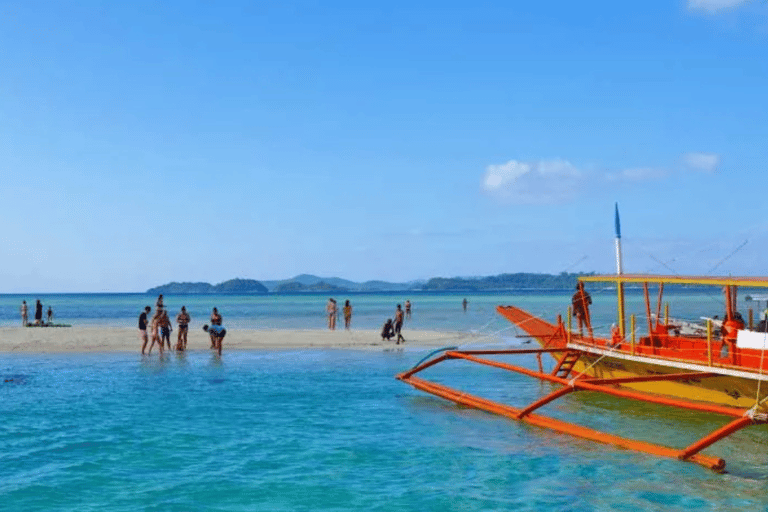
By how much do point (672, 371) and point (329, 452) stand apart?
28.7 feet

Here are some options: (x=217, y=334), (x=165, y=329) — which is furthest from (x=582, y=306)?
(x=165, y=329)

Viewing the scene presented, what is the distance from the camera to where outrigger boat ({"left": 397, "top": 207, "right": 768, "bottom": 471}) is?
13227 millimetres

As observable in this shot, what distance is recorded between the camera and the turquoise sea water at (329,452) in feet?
36.6

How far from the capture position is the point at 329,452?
14.0 metres

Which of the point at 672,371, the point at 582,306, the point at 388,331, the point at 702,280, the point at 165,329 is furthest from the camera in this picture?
the point at 388,331

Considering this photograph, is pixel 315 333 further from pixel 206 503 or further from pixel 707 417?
pixel 206 503

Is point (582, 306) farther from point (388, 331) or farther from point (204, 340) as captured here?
point (204, 340)

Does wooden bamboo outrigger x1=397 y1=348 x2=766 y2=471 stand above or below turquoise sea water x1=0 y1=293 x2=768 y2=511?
above

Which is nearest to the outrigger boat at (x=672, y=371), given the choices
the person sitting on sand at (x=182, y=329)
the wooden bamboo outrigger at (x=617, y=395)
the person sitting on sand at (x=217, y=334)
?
the wooden bamboo outrigger at (x=617, y=395)

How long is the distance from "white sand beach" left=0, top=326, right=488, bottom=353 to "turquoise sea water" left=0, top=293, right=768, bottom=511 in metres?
10.6

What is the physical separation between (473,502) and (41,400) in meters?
13.5

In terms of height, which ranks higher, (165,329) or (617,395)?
(165,329)

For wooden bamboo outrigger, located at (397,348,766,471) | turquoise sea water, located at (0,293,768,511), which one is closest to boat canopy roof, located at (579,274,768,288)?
wooden bamboo outrigger, located at (397,348,766,471)

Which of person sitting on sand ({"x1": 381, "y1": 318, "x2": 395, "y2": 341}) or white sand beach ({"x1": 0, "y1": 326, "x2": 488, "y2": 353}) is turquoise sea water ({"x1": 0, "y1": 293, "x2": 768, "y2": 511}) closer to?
white sand beach ({"x1": 0, "y1": 326, "x2": 488, "y2": 353})
